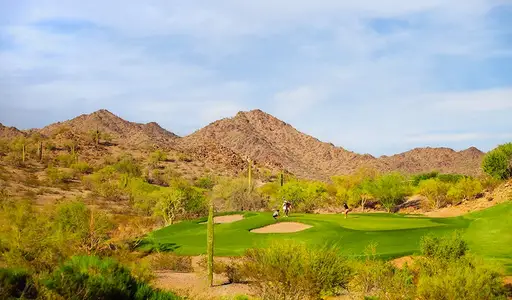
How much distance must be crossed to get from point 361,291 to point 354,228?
62.4 feet

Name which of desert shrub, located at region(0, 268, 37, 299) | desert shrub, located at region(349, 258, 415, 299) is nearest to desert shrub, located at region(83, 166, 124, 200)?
desert shrub, located at region(349, 258, 415, 299)

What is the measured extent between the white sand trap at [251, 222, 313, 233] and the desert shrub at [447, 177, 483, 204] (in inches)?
1082

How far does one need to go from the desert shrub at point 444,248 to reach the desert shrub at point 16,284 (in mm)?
14865

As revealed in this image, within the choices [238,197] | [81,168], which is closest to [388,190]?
[238,197]

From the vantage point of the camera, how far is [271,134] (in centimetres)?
14450

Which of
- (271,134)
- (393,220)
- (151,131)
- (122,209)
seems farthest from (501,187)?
(151,131)

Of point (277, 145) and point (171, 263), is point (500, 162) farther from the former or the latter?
point (277, 145)

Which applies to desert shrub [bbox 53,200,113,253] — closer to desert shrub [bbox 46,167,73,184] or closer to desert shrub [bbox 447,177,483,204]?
desert shrub [bbox 46,167,73,184]

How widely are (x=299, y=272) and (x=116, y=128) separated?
Answer: 12167 centimetres

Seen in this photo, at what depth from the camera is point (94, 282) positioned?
11.0 meters

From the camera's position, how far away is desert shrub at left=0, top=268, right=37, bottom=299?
10469mm

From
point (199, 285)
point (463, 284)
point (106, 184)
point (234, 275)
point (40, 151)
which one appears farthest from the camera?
point (40, 151)

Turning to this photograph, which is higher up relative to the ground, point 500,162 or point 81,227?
point 500,162

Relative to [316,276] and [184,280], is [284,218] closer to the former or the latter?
[184,280]
